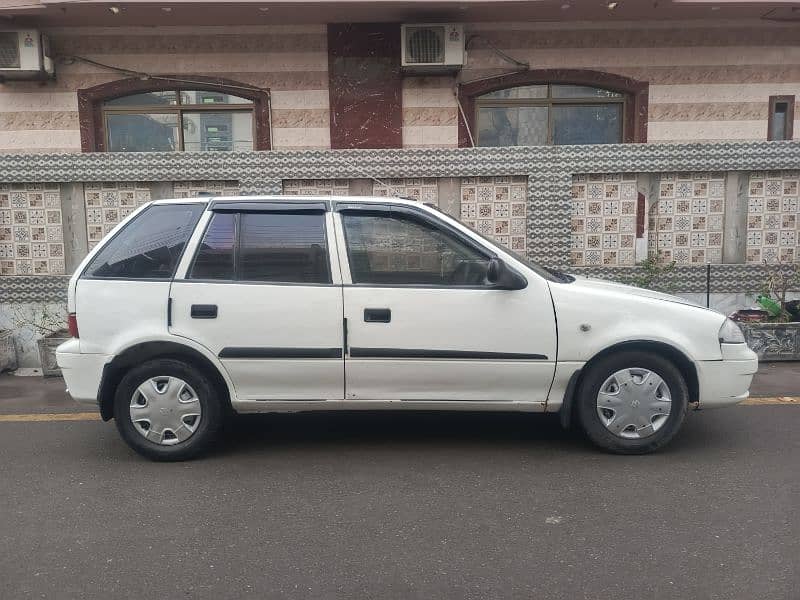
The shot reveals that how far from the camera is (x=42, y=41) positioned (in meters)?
8.38

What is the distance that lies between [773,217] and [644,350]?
509 centimetres

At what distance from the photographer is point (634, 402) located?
4672 millimetres

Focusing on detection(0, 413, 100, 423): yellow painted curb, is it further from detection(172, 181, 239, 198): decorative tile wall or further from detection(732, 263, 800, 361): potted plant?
detection(732, 263, 800, 361): potted plant

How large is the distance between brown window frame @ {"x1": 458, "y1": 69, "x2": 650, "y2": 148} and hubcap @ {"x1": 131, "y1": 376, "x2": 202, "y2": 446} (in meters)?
5.41

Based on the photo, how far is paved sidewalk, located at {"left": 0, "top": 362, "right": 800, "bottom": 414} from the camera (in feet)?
20.8

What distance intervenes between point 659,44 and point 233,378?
7011 mm

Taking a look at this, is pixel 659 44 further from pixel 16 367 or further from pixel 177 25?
pixel 16 367

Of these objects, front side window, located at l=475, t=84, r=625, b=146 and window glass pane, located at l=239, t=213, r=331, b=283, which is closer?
window glass pane, located at l=239, t=213, r=331, b=283

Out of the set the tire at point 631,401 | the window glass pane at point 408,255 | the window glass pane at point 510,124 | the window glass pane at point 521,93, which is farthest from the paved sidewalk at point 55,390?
the window glass pane at point 521,93

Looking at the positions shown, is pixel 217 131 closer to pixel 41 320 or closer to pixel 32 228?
pixel 32 228

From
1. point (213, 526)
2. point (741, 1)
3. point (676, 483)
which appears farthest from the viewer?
point (741, 1)

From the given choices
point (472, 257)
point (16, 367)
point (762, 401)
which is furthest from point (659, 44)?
point (16, 367)

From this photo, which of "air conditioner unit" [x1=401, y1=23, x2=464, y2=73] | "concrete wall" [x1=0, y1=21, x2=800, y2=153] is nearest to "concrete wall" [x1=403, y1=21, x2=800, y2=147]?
"concrete wall" [x1=0, y1=21, x2=800, y2=153]

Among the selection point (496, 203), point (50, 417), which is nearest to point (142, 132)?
point (50, 417)
